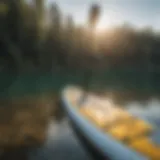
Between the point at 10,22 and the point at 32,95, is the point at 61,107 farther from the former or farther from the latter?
the point at 10,22

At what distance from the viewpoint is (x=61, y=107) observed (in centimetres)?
144

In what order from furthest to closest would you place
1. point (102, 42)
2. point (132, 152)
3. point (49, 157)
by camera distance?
point (102, 42)
point (49, 157)
point (132, 152)

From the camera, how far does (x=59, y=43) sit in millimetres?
1436

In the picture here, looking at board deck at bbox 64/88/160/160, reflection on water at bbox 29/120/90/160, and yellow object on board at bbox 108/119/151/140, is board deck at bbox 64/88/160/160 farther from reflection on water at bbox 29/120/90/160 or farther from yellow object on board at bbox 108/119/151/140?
reflection on water at bbox 29/120/90/160

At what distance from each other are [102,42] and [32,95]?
0.40 meters

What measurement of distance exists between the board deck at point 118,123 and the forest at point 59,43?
161 millimetres

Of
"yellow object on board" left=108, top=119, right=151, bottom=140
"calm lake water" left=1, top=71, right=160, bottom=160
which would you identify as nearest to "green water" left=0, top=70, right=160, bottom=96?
"calm lake water" left=1, top=71, right=160, bottom=160

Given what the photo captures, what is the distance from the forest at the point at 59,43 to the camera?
4.67 ft

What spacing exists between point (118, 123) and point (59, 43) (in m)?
0.44

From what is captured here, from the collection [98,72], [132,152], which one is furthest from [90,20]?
[132,152]

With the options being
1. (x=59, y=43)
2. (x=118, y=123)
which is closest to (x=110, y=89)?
(x=118, y=123)

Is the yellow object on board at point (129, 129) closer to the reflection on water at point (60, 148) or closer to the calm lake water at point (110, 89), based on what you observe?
the calm lake water at point (110, 89)

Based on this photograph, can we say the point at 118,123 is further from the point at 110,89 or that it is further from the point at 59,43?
the point at 59,43

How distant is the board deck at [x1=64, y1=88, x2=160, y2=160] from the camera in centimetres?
126
